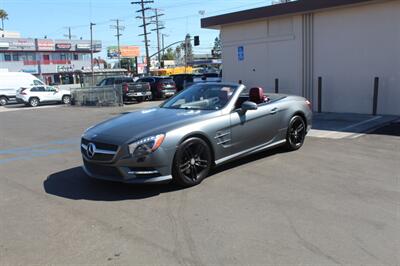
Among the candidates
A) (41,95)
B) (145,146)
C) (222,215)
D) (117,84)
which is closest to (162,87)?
(117,84)

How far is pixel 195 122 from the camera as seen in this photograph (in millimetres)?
6141

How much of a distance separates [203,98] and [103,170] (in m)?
2.25

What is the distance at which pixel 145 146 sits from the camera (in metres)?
5.62

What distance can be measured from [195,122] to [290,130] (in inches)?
102

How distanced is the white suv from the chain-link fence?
278 cm

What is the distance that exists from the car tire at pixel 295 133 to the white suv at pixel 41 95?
24.0m

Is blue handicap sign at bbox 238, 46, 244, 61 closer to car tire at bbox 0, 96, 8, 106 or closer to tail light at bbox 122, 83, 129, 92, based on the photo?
tail light at bbox 122, 83, 129, 92

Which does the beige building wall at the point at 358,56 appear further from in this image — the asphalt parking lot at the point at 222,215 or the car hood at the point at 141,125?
the car hood at the point at 141,125

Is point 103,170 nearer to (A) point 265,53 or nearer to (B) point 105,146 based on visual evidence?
(B) point 105,146

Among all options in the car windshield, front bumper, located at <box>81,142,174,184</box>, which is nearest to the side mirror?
the car windshield

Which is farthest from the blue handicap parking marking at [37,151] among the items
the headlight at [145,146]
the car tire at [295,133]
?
the car tire at [295,133]

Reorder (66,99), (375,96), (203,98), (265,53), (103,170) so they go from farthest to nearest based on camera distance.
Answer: (66,99) → (265,53) → (375,96) → (203,98) → (103,170)

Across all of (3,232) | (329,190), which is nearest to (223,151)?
(329,190)

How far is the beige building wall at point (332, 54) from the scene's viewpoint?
12812 millimetres
